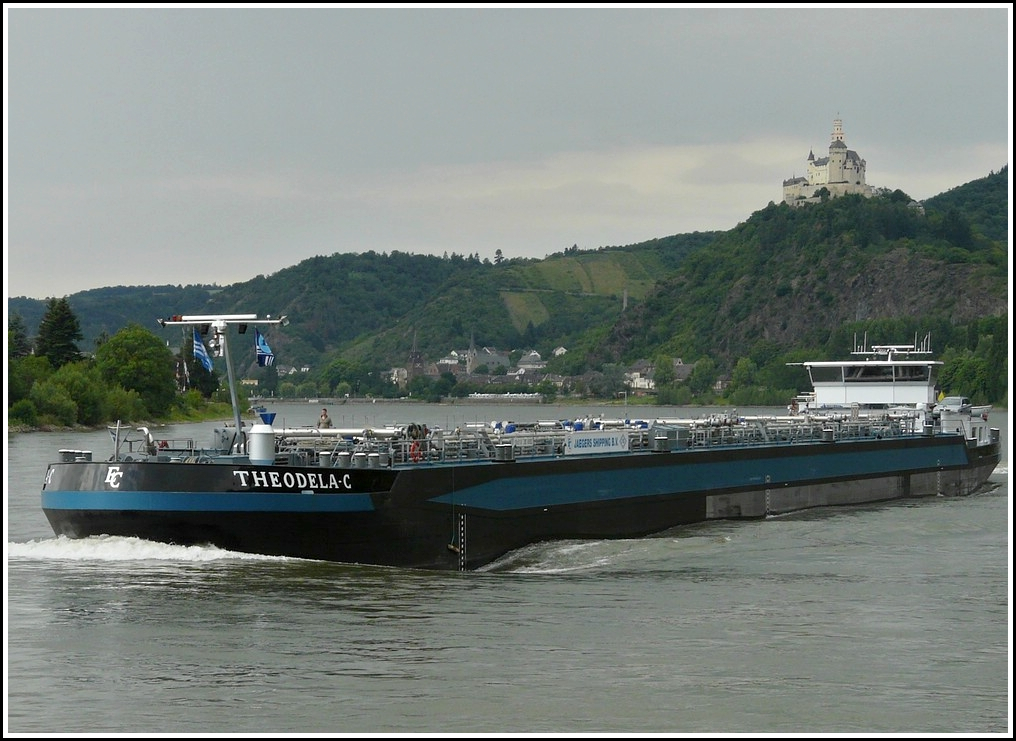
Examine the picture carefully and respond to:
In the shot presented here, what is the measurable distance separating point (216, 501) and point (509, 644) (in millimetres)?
6838

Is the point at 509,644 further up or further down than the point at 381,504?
further down

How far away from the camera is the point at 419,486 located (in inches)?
973

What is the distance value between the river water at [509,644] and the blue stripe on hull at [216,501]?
0.85m

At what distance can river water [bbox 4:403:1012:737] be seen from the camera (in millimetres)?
15977

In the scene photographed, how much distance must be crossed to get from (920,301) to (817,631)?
552 ft

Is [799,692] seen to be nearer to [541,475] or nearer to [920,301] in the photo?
[541,475]

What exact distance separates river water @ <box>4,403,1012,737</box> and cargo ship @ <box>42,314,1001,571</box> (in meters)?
0.56

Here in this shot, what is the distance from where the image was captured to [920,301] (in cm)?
18050

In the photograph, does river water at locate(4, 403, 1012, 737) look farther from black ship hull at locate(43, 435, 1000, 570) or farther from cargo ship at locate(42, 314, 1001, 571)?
cargo ship at locate(42, 314, 1001, 571)

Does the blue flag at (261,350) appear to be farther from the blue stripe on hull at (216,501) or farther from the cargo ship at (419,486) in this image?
the blue stripe on hull at (216,501)

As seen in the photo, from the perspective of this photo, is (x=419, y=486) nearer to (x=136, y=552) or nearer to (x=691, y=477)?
(x=136, y=552)

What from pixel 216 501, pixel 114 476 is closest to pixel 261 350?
pixel 216 501

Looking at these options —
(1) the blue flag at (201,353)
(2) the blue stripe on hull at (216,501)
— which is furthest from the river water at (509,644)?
(1) the blue flag at (201,353)

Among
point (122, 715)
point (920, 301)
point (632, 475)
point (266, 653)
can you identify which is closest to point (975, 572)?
point (632, 475)
